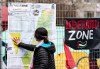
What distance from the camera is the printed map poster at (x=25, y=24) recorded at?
775 cm

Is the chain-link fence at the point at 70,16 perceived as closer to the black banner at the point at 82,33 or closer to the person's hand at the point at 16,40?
the black banner at the point at 82,33

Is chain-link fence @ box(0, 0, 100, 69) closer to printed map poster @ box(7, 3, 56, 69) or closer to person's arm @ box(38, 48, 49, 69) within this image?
printed map poster @ box(7, 3, 56, 69)

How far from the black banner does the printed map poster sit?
410 millimetres

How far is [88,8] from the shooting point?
8.12 metres

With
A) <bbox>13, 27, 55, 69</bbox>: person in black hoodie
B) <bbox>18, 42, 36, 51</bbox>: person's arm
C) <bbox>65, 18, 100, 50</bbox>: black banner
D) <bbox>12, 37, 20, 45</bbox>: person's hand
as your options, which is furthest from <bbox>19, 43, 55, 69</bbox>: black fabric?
<bbox>65, 18, 100, 50</bbox>: black banner

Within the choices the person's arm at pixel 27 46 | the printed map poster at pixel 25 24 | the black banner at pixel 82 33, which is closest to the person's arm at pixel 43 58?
the person's arm at pixel 27 46

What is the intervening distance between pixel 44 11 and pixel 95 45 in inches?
51.4

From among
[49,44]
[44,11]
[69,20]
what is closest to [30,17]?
[44,11]

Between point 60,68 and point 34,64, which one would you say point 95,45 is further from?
point 34,64

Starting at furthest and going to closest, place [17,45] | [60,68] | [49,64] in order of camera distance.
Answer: [60,68], [17,45], [49,64]

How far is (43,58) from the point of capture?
6.35 m

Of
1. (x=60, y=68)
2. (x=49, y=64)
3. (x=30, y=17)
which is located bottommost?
(x=60, y=68)

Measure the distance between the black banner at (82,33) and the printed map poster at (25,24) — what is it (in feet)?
1.35

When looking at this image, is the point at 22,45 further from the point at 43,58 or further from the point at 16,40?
the point at 43,58
